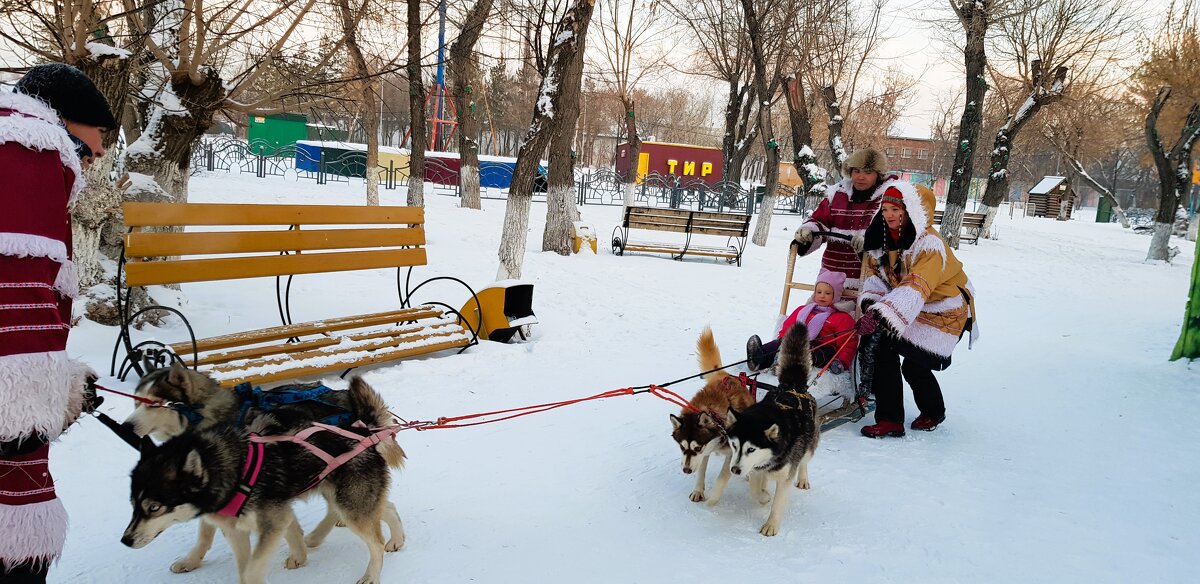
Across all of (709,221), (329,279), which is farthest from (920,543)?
(709,221)

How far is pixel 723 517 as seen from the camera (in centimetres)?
375

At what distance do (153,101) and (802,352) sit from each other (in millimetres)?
5385

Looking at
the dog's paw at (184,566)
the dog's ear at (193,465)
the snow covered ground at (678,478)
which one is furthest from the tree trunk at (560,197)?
the dog's ear at (193,465)

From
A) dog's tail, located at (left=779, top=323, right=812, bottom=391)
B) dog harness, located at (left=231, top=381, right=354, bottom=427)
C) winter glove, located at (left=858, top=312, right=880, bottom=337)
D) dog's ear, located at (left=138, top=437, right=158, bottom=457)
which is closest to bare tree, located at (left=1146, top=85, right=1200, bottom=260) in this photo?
winter glove, located at (left=858, top=312, right=880, bottom=337)

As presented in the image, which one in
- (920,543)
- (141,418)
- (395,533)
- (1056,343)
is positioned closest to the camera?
(141,418)

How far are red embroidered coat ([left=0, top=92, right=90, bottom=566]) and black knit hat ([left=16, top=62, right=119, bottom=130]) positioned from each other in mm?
52

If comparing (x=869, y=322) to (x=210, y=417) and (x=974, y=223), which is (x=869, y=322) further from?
(x=974, y=223)

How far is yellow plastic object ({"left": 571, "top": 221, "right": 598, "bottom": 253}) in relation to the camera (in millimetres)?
12647

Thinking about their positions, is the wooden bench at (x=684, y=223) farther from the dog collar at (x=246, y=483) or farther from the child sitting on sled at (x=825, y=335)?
the dog collar at (x=246, y=483)

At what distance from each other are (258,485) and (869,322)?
3761mm

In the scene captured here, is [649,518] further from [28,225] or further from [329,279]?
[329,279]

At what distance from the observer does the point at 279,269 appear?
5602 mm

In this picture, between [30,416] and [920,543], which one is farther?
[920,543]

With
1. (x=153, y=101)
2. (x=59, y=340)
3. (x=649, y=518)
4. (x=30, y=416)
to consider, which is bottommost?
(x=649, y=518)
